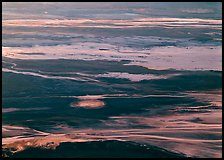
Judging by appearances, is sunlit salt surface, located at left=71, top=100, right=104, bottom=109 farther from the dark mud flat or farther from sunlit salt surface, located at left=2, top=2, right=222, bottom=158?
the dark mud flat

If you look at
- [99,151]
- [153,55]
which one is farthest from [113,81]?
[99,151]

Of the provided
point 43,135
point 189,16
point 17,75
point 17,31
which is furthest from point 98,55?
point 189,16

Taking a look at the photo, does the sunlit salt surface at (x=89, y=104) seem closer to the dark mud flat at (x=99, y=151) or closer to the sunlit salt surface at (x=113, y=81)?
the sunlit salt surface at (x=113, y=81)

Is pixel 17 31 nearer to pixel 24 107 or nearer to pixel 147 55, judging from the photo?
pixel 147 55

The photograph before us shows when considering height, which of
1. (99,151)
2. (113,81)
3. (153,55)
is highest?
(153,55)

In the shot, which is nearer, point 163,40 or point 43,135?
point 43,135

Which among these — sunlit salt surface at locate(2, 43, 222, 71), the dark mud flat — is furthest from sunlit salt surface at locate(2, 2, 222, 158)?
the dark mud flat

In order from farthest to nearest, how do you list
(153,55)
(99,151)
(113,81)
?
(153,55) → (113,81) → (99,151)

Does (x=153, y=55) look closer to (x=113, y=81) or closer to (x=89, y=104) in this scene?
(x=113, y=81)
